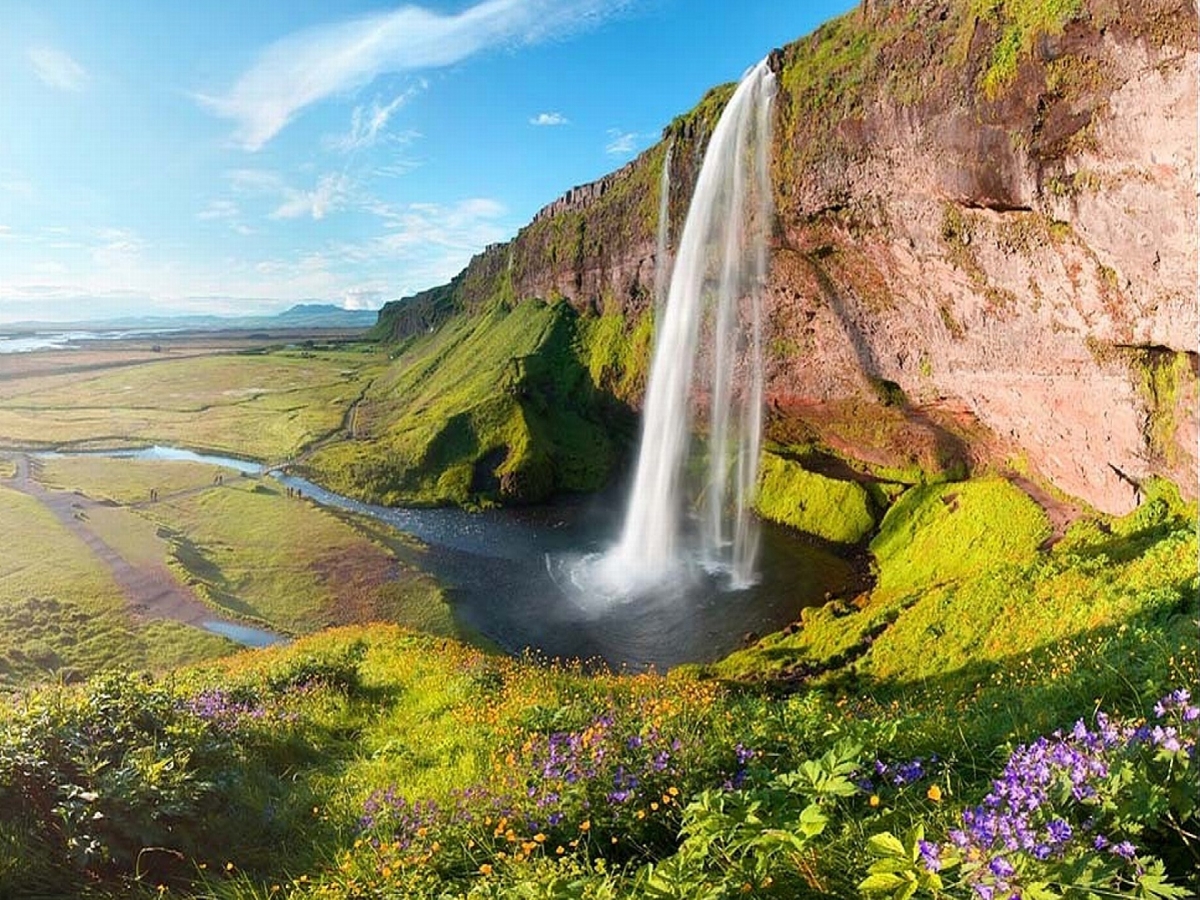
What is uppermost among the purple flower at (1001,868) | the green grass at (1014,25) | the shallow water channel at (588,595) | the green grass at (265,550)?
the green grass at (1014,25)

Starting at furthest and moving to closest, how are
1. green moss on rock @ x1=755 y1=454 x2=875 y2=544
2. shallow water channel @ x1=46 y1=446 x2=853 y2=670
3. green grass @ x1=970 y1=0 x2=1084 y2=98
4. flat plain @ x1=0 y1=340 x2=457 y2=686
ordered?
1. green moss on rock @ x1=755 y1=454 x2=875 y2=544
2. flat plain @ x1=0 y1=340 x2=457 y2=686
3. shallow water channel @ x1=46 y1=446 x2=853 y2=670
4. green grass @ x1=970 y1=0 x2=1084 y2=98

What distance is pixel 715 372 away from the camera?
38.8 meters

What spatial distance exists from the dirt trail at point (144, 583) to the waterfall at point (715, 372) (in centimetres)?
1694

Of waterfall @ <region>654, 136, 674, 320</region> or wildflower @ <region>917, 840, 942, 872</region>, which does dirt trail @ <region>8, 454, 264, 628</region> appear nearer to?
wildflower @ <region>917, 840, 942, 872</region>

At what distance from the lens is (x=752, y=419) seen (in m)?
37.0

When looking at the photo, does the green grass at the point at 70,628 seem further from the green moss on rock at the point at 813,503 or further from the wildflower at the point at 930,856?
the green moss on rock at the point at 813,503

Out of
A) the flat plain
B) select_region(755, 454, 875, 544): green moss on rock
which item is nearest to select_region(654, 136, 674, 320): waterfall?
select_region(755, 454, 875, 544): green moss on rock

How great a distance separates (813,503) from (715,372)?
10.5 m

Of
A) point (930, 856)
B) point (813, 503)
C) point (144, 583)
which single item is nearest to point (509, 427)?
point (813, 503)

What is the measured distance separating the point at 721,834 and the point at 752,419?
114 feet

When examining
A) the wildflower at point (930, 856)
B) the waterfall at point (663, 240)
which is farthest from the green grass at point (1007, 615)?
the waterfall at point (663, 240)

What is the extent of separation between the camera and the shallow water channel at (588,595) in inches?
871

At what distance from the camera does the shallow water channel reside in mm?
22125

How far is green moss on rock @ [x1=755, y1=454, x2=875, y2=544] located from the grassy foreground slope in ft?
58.7
